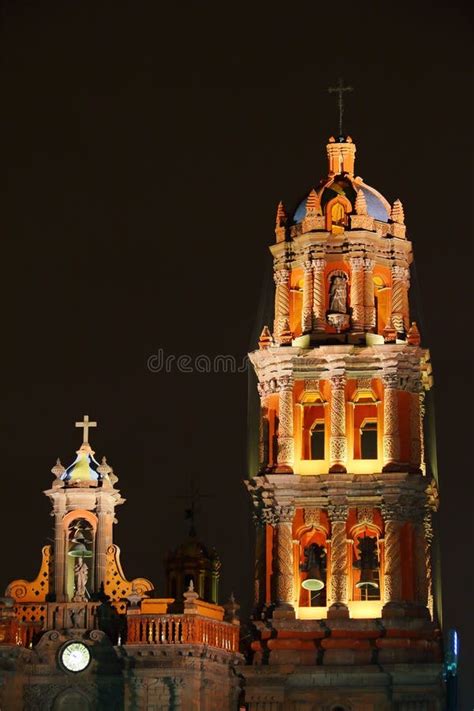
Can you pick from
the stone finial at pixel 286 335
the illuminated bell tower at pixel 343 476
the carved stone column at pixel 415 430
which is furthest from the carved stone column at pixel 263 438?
the carved stone column at pixel 415 430

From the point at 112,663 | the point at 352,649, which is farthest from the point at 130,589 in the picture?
the point at 352,649

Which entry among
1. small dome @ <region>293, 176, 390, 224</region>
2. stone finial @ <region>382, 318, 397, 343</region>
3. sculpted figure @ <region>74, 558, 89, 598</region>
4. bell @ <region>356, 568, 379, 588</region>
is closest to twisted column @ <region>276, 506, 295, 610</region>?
bell @ <region>356, 568, 379, 588</region>

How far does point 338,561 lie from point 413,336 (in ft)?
26.3

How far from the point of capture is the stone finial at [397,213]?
77.2m

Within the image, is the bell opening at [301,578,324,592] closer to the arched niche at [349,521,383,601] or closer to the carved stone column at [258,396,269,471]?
the arched niche at [349,521,383,601]

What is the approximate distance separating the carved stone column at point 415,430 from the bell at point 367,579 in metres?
3.75

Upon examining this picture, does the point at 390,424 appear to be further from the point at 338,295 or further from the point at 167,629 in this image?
the point at 167,629

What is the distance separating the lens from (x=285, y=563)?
73.2 meters

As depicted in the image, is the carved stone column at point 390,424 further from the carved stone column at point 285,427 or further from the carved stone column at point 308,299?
the carved stone column at point 308,299

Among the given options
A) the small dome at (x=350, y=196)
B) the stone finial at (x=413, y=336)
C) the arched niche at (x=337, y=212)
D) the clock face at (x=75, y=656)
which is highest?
the small dome at (x=350, y=196)

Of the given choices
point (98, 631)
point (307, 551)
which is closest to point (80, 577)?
point (98, 631)

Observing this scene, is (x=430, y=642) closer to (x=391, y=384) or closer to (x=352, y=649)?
(x=352, y=649)

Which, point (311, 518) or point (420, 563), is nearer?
point (420, 563)

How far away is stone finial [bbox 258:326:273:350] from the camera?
75.7 m
